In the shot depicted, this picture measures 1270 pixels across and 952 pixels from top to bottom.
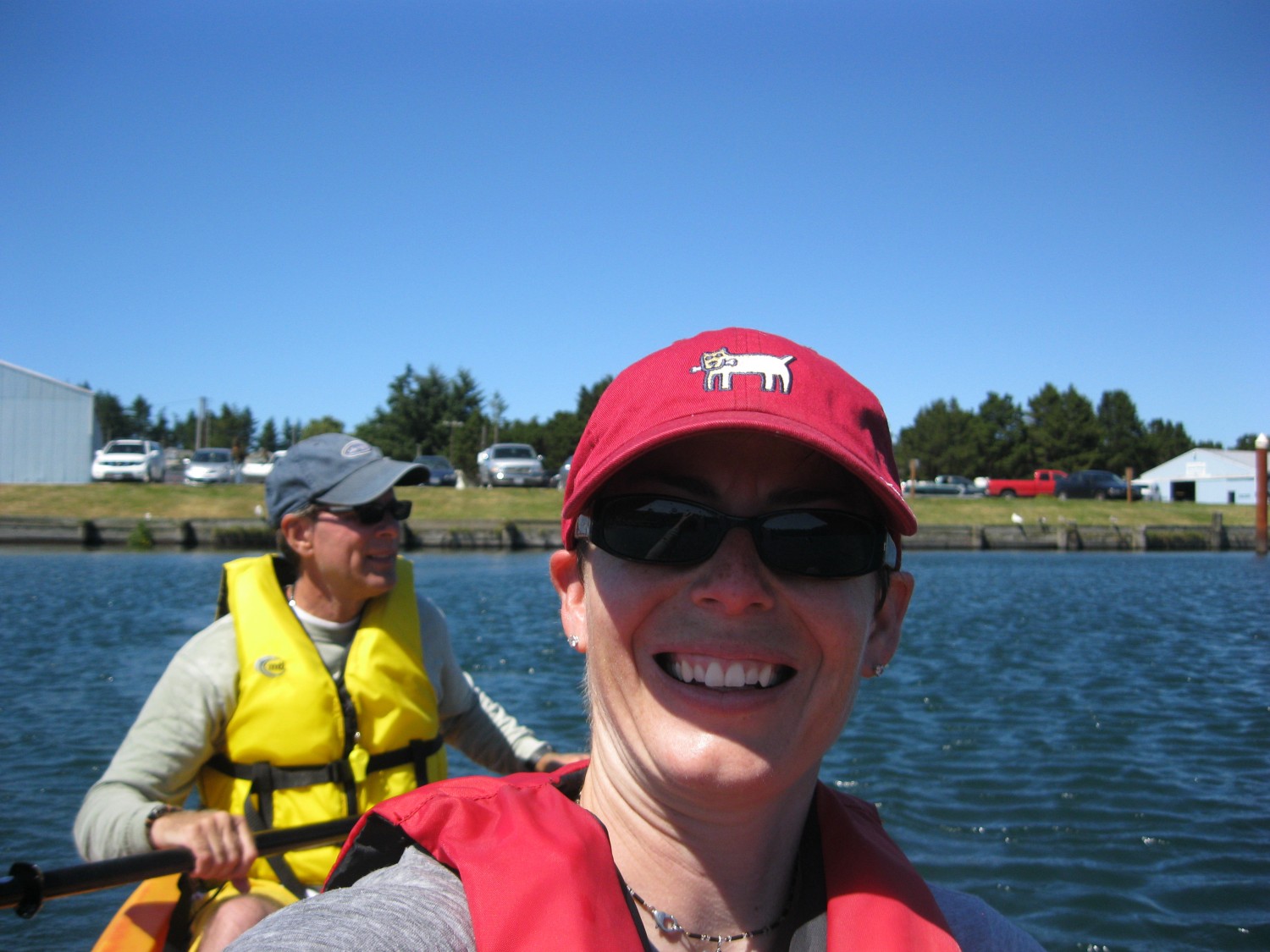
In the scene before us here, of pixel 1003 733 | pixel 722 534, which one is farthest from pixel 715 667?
pixel 1003 733

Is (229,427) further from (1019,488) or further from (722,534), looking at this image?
(722,534)

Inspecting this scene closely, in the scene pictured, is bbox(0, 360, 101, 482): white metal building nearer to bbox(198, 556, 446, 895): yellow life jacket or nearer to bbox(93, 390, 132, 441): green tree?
bbox(198, 556, 446, 895): yellow life jacket

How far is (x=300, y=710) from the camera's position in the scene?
3607 mm

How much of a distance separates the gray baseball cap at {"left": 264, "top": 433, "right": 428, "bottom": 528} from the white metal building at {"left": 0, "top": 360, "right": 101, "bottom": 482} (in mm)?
42559

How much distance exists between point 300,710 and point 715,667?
8.21 ft

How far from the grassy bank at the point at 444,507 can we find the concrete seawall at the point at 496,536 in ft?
4.51

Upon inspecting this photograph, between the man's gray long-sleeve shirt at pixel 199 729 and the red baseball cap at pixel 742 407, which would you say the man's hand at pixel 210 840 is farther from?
the red baseball cap at pixel 742 407

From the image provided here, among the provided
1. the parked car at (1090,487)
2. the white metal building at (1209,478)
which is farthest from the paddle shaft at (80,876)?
the white metal building at (1209,478)

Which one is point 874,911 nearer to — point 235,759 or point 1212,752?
point 235,759

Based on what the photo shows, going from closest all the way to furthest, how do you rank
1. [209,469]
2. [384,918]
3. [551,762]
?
[384,918] → [551,762] → [209,469]

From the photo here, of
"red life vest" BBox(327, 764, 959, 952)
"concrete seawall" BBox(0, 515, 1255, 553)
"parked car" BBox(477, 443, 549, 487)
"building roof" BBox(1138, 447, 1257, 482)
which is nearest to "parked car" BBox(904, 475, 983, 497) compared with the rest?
"concrete seawall" BBox(0, 515, 1255, 553)

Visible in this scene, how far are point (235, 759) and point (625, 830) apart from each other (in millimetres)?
2400

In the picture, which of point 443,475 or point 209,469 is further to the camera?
point 443,475

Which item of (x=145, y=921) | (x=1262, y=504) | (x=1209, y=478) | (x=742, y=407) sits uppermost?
(x=1209, y=478)
